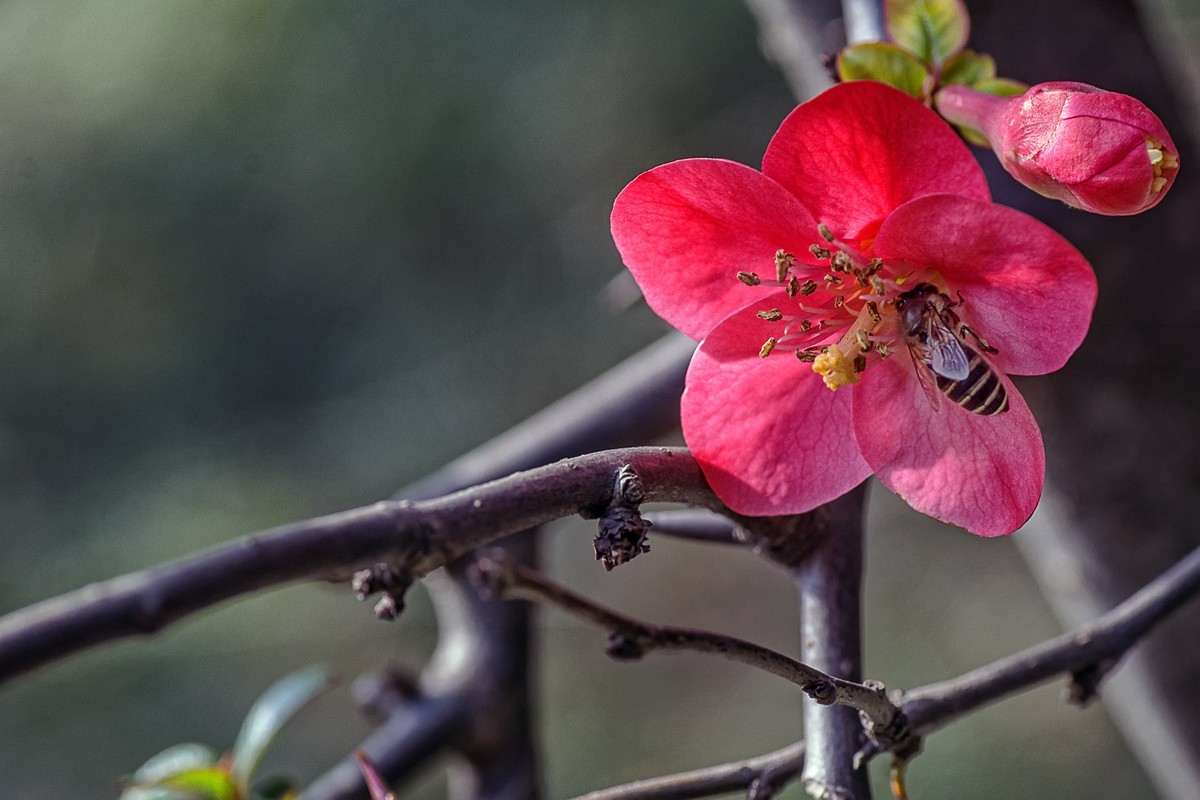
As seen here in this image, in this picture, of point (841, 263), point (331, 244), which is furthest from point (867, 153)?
point (331, 244)

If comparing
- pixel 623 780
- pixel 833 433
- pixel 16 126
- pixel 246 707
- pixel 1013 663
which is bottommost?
pixel 623 780

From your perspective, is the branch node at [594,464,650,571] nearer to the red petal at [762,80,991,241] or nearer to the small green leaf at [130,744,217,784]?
the red petal at [762,80,991,241]

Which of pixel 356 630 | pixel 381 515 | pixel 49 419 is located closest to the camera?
pixel 381 515

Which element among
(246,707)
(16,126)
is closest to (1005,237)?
(246,707)

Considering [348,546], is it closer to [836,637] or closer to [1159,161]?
[836,637]

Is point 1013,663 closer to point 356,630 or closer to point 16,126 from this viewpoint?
point 356,630
